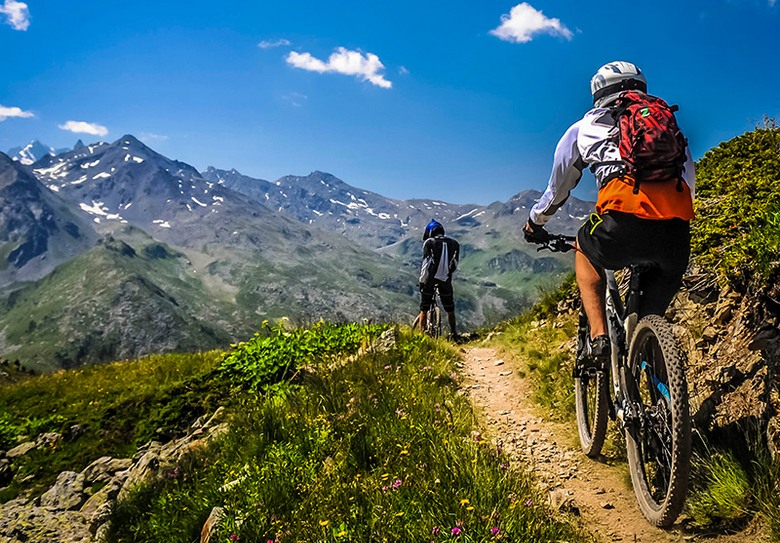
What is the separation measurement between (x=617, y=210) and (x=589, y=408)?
333cm

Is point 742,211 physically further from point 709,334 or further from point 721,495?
point 721,495

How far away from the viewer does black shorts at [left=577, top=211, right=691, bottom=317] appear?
3746 mm

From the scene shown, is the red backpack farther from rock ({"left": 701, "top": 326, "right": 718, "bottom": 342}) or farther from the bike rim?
rock ({"left": 701, "top": 326, "right": 718, "bottom": 342})

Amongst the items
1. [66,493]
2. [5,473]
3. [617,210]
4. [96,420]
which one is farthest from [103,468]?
[617,210]

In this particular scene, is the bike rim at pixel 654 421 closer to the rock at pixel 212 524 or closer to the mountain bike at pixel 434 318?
the rock at pixel 212 524

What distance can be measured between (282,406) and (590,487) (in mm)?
3708

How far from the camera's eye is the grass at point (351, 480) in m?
3.57

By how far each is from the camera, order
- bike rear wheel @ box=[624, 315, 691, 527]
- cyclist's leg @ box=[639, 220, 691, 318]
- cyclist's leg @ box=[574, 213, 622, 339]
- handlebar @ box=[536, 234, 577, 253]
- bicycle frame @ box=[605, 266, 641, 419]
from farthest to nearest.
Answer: handlebar @ box=[536, 234, 577, 253]
bicycle frame @ box=[605, 266, 641, 419]
cyclist's leg @ box=[574, 213, 622, 339]
cyclist's leg @ box=[639, 220, 691, 318]
bike rear wheel @ box=[624, 315, 691, 527]

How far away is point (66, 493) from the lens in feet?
22.1

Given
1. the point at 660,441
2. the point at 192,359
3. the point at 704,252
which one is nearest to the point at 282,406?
the point at 660,441

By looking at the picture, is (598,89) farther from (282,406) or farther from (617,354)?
(282,406)

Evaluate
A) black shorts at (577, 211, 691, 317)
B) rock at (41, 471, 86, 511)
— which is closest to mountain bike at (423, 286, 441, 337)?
rock at (41, 471, 86, 511)

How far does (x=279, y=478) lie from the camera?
4.38m

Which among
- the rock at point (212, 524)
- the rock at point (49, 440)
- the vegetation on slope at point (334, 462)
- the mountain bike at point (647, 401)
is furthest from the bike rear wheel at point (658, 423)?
the rock at point (49, 440)
